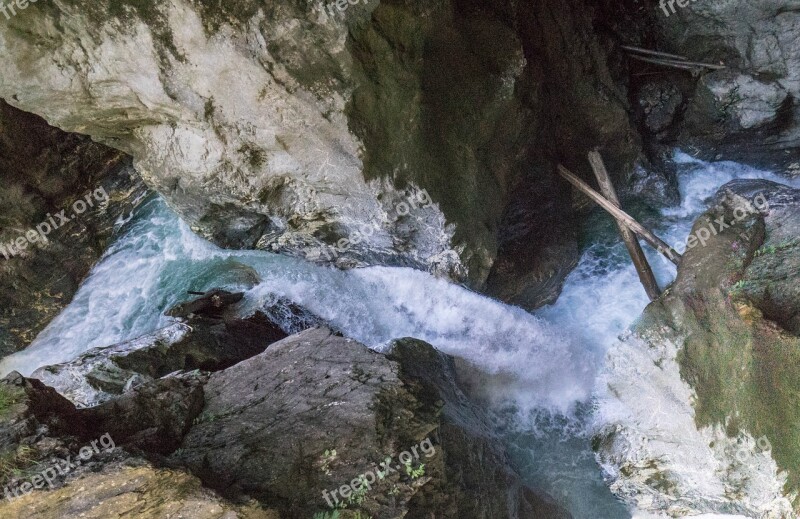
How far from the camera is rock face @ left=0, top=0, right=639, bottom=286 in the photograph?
5570 millimetres

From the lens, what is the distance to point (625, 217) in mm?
7914

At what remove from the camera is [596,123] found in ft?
27.3

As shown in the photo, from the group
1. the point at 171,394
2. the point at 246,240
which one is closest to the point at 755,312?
the point at 171,394

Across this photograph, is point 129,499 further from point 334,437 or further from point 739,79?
point 739,79

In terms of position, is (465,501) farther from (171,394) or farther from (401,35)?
(401,35)

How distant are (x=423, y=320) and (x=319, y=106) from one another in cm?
332

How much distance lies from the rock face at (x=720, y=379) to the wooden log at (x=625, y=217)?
0.62 meters

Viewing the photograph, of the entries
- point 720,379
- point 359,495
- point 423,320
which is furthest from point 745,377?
point 359,495

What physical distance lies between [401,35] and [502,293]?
4.00m

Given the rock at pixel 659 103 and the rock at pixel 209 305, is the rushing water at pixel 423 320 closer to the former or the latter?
the rock at pixel 209 305

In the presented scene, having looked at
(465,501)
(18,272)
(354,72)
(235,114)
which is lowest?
(465,501)

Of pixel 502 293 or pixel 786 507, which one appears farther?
pixel 502 293

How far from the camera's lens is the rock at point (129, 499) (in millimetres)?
3678

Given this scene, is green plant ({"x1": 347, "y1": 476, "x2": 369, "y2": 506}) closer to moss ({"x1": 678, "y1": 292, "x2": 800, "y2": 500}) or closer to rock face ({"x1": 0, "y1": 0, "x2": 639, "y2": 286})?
rock face ({"x1": 0, "y1": 0, "x2": 639, "y2": 286})
